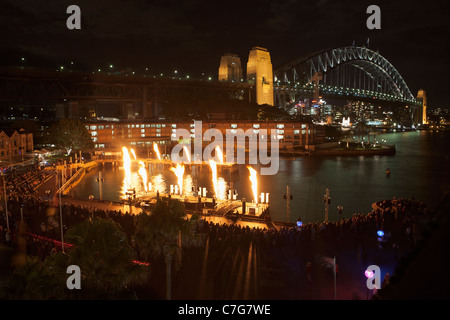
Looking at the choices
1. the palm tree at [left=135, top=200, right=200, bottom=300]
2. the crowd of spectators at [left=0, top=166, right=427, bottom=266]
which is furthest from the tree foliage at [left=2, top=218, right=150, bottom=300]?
the crowd of spectators at [left=0, top=166, right=427, bottom=266]

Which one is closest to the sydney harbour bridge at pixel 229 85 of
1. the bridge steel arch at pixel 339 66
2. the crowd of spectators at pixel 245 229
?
the bridge steel arch at pixel 339 66

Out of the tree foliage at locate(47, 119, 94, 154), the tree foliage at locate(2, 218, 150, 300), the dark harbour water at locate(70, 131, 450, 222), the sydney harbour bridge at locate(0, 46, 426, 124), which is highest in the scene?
the sydney harbour bridge at locate(0, 46, 426, 124)

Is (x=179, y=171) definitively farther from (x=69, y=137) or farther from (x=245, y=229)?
(x=245, y=229)

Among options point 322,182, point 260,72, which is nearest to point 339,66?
point 260,72

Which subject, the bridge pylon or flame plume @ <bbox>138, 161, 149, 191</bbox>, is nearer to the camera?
flame plume @ <bbox>138, 161, 149, 191</bbox>

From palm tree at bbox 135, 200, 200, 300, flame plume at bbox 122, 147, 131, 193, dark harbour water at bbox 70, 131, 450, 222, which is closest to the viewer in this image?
palm tree at bbox 135, 200, 200, 300

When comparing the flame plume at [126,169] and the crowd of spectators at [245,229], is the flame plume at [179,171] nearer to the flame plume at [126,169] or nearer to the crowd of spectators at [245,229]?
the flame plume at [126,169]

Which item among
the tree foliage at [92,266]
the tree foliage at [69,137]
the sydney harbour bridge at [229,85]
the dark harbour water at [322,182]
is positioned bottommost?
the dark harbour water at [322,182]

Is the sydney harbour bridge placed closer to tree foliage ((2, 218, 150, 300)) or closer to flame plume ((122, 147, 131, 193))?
flame plume ((122, 147, 131, 193))
